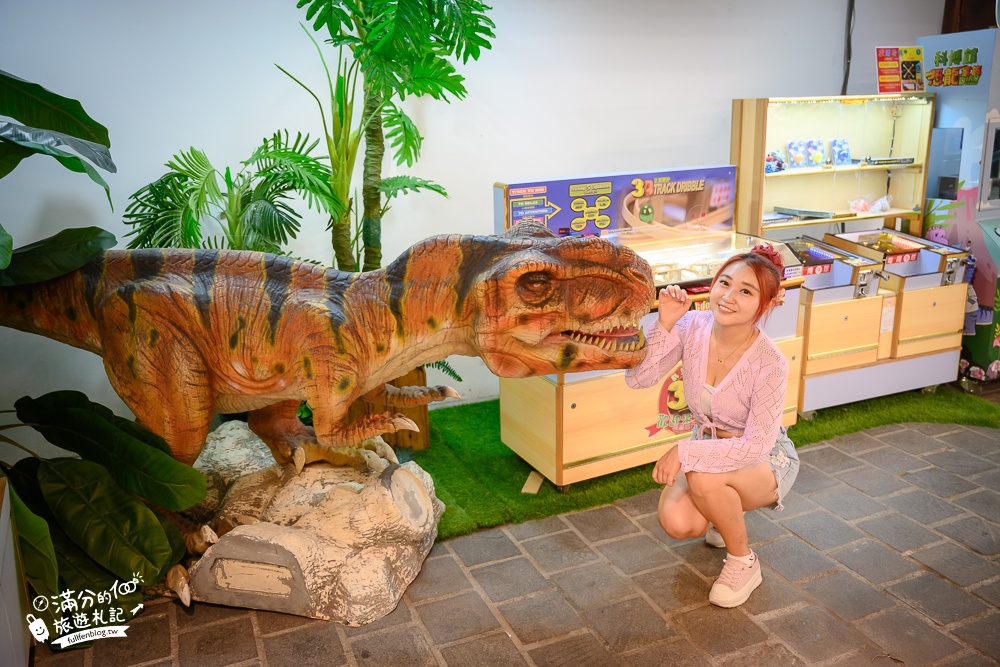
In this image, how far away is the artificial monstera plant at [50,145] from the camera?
2674 mm

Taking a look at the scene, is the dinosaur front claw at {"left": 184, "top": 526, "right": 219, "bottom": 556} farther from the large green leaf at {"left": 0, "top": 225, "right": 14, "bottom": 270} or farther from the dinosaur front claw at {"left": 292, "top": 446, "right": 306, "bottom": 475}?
the large green leaf at {"left": 0, "top": 225, "right": 14, "bottom": 270}

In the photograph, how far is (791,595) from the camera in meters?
3.13

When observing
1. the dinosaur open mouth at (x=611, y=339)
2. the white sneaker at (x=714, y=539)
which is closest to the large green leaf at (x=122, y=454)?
the dinosaur open mouth at (x=611, y=339)

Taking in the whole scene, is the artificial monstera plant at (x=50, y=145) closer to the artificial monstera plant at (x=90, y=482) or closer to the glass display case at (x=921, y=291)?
the artificial monstera plant at (x=90, y=482)

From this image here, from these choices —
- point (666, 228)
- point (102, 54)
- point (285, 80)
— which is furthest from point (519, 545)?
point (102, 54)

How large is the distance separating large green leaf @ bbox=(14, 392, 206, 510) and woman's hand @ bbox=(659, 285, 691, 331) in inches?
66.4

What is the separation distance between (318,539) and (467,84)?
2.70 m

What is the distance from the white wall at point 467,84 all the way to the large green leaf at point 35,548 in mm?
1500

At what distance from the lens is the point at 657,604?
309cm

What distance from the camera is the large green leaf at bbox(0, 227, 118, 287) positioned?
9.34ft

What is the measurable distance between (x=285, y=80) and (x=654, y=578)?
299cm

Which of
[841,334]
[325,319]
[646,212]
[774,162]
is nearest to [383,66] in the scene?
[325,319]

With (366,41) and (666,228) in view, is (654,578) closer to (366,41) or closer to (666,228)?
(666,228)

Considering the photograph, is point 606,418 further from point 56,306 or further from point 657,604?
point 56,306
